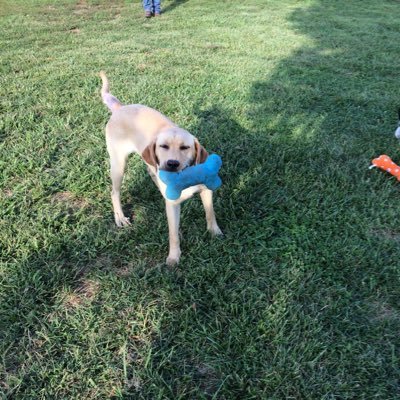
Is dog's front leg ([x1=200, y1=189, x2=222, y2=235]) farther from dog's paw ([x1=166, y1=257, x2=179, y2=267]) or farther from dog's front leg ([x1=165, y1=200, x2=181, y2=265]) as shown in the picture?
dog's paw ([x1=166, y1=257, x2=179, y2=267])

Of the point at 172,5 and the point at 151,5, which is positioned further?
the point at 172,5

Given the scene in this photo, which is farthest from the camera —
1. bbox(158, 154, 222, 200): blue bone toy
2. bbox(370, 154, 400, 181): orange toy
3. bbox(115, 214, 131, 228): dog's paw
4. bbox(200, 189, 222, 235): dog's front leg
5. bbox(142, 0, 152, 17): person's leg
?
bbox(142, 0, 152, 17): person's leg

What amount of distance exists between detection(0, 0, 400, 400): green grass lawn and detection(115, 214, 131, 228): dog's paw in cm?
7

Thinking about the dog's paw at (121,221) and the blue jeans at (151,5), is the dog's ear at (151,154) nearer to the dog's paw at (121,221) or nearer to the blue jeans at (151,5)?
the dog's paw at (121,221)

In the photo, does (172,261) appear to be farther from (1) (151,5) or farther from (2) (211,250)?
(1) (151,5)

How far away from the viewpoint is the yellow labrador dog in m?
2.77

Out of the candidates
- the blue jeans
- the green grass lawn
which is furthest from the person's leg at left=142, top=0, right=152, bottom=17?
the green grass lawn

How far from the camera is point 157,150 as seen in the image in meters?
2.79

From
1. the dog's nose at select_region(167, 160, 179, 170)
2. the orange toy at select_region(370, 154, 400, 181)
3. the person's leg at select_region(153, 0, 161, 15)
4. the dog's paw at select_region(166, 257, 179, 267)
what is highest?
the dog's nose at select_region(167, 160, 179, 170)

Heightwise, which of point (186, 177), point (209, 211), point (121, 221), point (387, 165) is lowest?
point (121, 221)

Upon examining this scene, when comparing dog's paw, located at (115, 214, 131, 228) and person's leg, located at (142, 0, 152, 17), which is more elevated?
dog's paw, located at (115, 214, 131, 228)

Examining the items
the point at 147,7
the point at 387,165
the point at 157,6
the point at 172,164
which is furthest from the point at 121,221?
the point at 157,6

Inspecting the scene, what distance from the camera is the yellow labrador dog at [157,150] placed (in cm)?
277

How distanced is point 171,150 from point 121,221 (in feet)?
3.00
